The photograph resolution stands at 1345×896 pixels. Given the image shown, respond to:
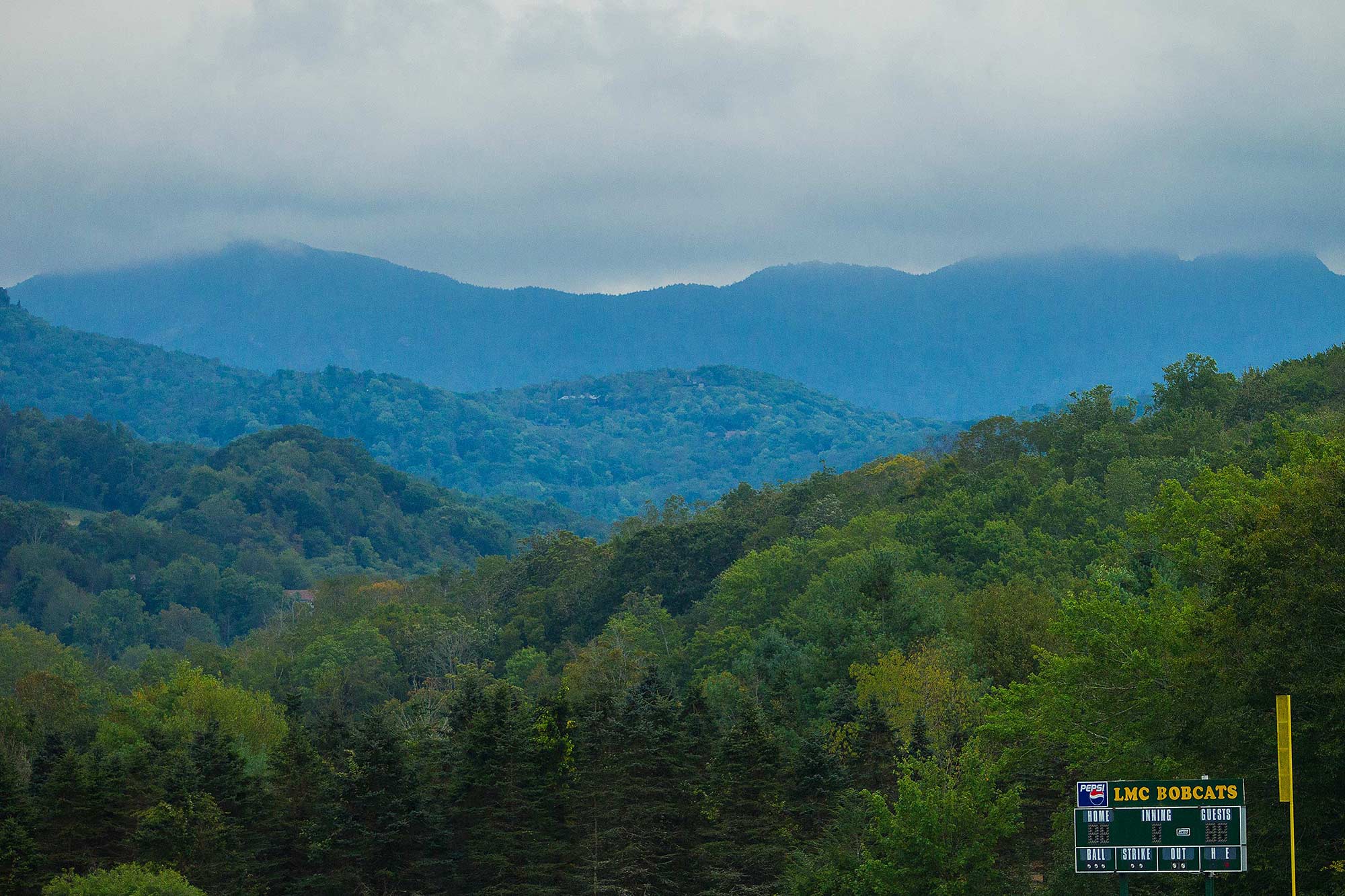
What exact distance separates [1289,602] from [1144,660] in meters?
7.83

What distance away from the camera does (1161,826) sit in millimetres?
31219

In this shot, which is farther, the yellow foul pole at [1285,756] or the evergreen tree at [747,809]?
the evergreen tree at [747,809]

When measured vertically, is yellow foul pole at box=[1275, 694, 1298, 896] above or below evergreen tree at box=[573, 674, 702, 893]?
above

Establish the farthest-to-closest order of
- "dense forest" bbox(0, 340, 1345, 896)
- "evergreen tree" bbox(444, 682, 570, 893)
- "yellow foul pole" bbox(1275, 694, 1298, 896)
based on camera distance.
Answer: "evergreen tree" bbox(444, 682, 570, 893) < "dense forest" bbox(0, 340, 1345, 896) < "yellow foul pole" bbox(1275, 694, 1298, 896)

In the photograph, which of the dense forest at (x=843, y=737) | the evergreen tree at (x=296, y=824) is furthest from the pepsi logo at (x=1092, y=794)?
the evergreen tree at (x=296, y=824)

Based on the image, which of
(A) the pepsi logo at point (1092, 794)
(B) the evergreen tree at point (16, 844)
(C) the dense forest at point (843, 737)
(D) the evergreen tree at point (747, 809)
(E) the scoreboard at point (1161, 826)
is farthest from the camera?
(D) the evergreen tree at point (747, 809)

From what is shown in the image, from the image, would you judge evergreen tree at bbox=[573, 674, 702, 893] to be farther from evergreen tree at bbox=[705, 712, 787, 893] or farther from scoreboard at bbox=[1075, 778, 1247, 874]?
scoreboard at bbox=[1075, 778, 1247, 874]

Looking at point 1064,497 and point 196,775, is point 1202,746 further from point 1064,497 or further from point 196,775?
point 1064,497

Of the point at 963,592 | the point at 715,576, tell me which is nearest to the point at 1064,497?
the point at 963,592

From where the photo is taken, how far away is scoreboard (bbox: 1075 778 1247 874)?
30.6 m

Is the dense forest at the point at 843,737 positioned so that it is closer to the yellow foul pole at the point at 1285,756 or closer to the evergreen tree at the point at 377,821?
the evergreen tree at the point at 377,821

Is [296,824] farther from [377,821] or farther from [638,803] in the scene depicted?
[638,803]

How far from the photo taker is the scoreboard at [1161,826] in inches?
1204

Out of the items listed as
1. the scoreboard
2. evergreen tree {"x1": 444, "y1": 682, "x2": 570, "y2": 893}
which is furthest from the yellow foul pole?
evergreen tree {"x1": 444, "y1": 682, "x2": 570, "y2": 893}
